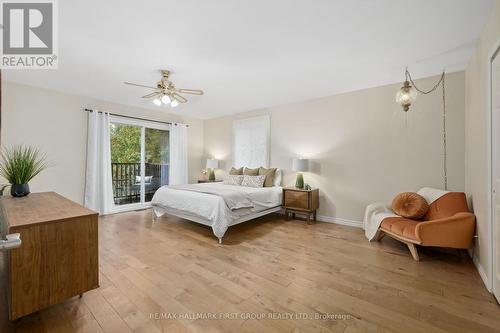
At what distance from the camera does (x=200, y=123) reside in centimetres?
631

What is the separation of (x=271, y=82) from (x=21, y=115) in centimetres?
414

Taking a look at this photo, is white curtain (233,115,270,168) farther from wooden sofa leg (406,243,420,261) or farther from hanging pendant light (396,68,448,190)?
wooden sofa leg (406,243,420,261)

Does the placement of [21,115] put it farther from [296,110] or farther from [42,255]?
[296,110]

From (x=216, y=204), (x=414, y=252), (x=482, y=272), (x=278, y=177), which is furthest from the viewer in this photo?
(x=278, y=177)

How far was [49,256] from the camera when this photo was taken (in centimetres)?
150

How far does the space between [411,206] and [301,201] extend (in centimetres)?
163

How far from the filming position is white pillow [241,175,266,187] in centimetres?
439

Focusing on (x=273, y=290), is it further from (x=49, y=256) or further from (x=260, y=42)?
(x=260, y=42)

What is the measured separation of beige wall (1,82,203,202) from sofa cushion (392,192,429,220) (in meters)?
5.40

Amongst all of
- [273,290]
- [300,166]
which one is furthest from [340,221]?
A: [273,290]

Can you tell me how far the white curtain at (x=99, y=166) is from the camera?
423 centimetres

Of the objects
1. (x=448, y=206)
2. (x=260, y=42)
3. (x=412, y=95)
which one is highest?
(x=260, y=42)

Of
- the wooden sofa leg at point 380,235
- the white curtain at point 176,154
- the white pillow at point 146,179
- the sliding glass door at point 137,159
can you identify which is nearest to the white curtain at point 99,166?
the sliding glass door at point 137,159

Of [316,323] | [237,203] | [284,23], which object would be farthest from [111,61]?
[316,323]
